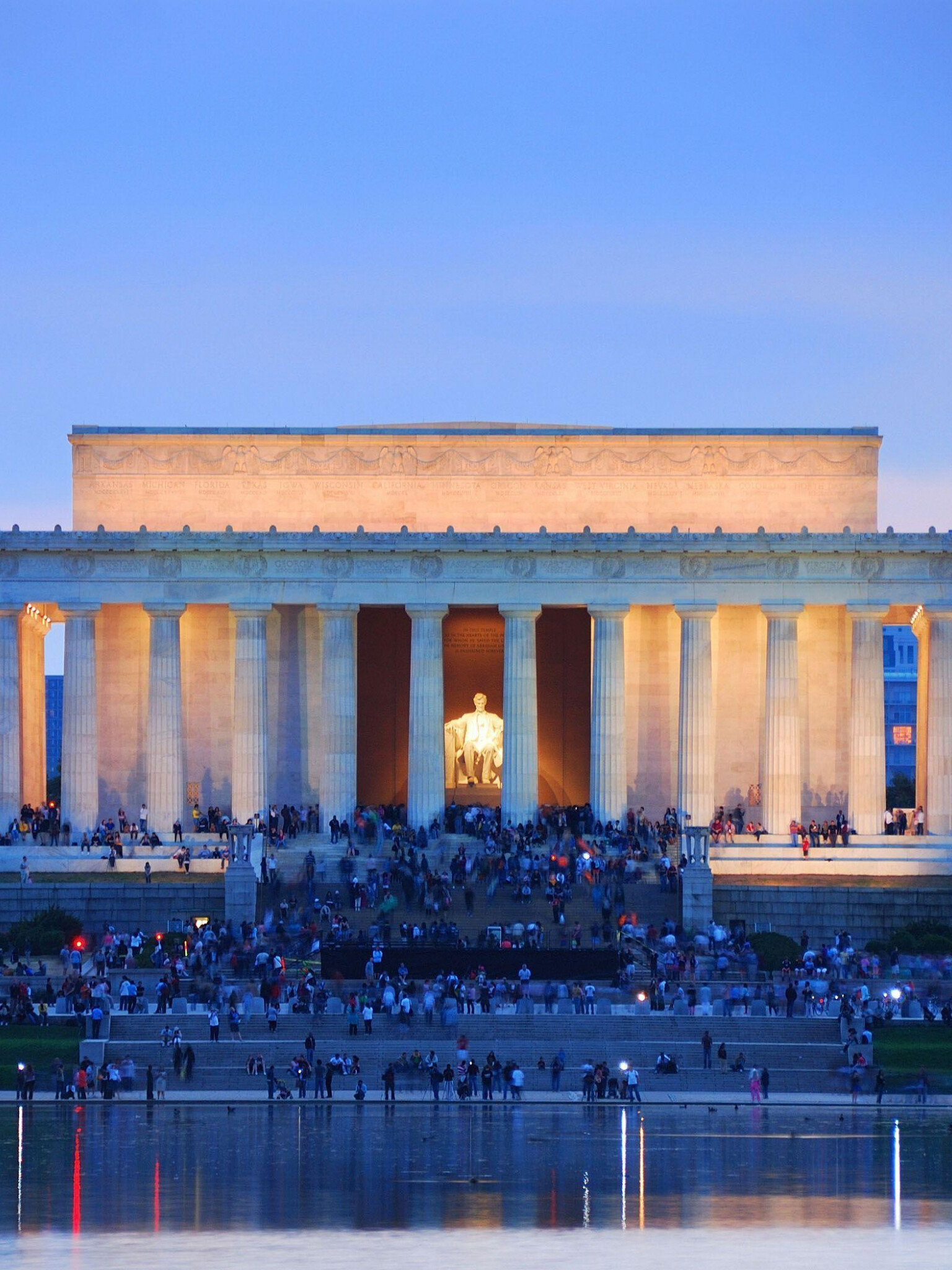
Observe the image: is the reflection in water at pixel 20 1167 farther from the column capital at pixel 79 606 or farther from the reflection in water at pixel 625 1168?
the column capital at pixel 79 606

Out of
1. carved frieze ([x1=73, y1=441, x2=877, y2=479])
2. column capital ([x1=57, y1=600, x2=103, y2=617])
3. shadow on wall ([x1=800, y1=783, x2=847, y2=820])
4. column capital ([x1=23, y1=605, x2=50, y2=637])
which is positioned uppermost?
carved frieze ([x1=73, y1=441, x2=877, y2=479])

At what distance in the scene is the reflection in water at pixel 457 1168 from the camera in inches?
1606

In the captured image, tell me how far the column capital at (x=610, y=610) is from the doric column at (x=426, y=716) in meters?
5.64

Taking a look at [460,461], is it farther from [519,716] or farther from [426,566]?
[519,716]

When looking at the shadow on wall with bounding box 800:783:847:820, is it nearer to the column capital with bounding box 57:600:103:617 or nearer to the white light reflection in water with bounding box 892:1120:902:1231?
the column capital with bounding box 57:600:103:617

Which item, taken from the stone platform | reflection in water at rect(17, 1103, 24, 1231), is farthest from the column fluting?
reflection in water at rect(17, 1103, 24, 1231)

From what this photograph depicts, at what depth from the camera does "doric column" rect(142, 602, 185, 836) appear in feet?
308

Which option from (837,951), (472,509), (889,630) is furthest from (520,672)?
(889,630)

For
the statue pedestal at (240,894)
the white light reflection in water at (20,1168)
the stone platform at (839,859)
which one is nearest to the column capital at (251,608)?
the statue pedestal at (240,894)

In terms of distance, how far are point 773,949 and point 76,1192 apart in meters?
36.2

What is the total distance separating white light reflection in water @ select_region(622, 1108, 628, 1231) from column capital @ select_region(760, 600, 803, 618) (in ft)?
120

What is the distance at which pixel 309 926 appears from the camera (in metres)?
77.6

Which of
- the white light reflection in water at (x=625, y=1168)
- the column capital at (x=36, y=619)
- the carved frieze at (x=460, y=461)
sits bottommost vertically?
the white light reflection in water at (x=625, y=1168)

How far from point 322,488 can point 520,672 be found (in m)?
11.1
